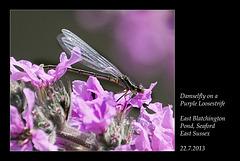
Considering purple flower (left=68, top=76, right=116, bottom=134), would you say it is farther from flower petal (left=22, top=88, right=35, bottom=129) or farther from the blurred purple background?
the blurred purple background

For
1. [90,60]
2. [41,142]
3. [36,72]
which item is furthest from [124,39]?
[41,142]

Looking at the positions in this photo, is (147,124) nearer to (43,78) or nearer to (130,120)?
(130,120)

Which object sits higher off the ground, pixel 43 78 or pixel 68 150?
pixel 43 78

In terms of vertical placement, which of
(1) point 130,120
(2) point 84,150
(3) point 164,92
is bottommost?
(2) point 84,150

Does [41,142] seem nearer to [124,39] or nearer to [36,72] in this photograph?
[36,72]

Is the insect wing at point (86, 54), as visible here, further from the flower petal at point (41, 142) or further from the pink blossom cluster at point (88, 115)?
the flower petal at point (41, 142)

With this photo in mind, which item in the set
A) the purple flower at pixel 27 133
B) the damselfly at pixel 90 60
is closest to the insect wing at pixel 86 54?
the damselfly at pixel 90 60
